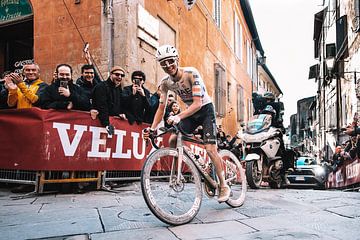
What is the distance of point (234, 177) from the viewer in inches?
185

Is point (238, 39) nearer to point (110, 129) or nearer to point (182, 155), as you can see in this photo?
point (110, 129)

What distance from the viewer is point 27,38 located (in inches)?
454

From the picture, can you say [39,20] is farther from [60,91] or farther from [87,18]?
[60,91]

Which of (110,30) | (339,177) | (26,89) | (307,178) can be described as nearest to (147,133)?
(26,89)

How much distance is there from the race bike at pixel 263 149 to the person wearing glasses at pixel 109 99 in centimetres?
250

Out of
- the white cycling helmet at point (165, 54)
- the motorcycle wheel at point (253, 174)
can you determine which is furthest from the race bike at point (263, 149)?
the white cycling helmet at point (165, 54)

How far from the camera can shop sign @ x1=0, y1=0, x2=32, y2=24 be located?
9.61 metres

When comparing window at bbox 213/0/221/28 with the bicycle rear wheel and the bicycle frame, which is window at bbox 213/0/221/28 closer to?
the bicycle rear wheel

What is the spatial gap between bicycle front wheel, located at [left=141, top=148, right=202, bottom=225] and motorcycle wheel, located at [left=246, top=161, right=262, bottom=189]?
3005 mm

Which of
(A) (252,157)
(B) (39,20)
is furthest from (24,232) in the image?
(B) (39,20)

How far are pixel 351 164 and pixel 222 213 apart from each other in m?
6.17

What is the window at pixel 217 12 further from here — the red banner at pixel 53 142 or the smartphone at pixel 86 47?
the red banner at pixel 53 142

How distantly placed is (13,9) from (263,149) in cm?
786

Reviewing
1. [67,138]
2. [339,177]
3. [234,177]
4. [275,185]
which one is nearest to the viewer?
[234,177]
